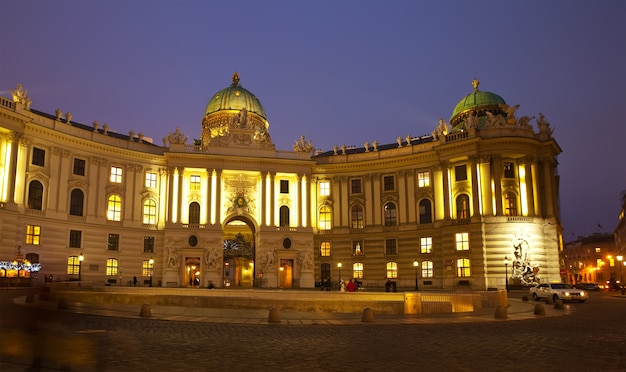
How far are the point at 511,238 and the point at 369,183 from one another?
64.5ft

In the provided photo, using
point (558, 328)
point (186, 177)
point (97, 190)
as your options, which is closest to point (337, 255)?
point (186, 177)

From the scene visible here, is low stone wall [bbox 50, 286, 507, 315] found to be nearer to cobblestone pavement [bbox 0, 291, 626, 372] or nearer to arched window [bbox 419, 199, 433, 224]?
cobblestone pavement [bbox 0, 291, 626, 372]

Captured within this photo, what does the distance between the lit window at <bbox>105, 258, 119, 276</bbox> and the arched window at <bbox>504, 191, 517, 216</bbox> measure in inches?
1803

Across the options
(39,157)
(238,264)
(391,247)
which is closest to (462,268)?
(391,247)

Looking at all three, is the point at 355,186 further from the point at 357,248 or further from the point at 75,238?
the point at 75,238

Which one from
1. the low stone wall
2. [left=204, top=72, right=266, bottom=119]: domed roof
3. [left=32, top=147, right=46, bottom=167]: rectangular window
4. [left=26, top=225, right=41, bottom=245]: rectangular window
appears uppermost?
[left=204, top=72, right=266, bottom=119]: domed roof

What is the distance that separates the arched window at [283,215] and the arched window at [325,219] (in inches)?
202

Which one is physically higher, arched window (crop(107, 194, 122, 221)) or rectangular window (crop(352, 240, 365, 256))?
arched window (crop(107, 194, 122, 221))

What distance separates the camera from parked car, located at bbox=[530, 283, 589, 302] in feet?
137

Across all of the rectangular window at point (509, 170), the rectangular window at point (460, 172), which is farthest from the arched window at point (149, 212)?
the rectangular window at point (509, 170)

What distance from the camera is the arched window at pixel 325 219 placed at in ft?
233

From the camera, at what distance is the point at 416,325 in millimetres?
23266

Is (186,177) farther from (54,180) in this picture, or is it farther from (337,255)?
(337,255)

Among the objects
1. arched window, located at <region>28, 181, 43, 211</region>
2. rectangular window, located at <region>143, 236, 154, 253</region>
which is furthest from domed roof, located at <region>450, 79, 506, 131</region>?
arched window, located at <region>28, 181, 43, 211</region>
